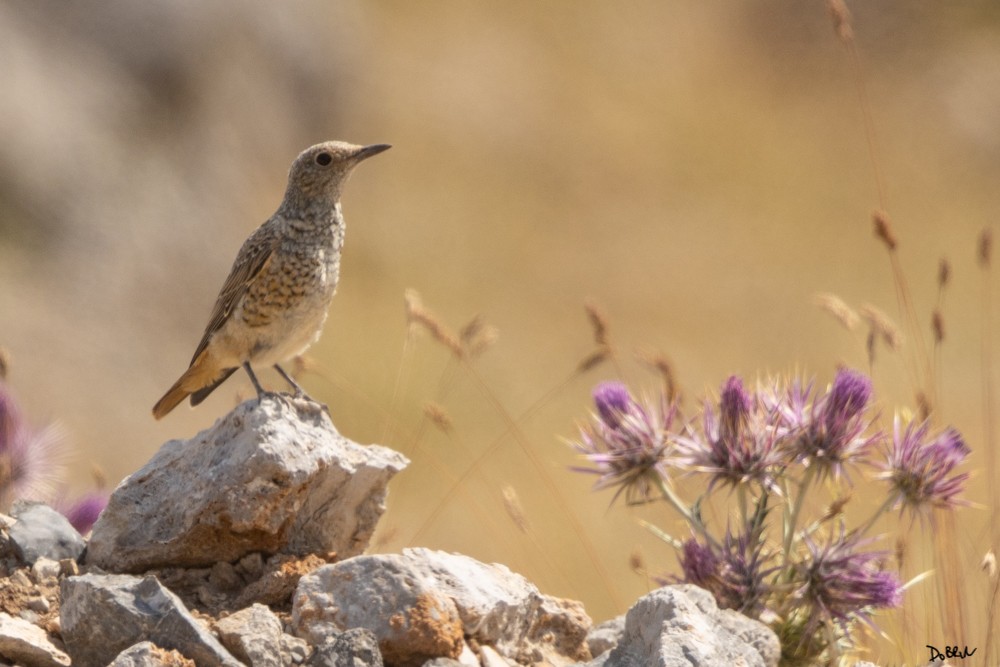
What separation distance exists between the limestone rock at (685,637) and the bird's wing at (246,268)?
2.14 meters

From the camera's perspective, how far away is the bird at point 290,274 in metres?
5.32

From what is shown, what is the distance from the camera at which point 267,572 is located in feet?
14.3

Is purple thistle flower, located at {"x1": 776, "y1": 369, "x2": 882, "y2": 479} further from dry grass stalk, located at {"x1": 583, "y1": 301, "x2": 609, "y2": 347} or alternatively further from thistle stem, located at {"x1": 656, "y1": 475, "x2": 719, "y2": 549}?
dry grass stalk, located at {"x1": 583, "y1": 301, "x2": 609, "y2": 347}

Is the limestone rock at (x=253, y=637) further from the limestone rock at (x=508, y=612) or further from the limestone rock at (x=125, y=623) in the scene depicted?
the limestone rock at (x=508, y=612)

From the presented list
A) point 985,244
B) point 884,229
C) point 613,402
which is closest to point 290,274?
point 613,402

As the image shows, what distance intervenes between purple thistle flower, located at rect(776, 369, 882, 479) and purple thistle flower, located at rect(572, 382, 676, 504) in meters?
0.45

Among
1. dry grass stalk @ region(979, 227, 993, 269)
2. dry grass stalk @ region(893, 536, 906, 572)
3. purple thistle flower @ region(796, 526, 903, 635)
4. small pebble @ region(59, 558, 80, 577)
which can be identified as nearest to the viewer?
small pebble @ region(59, 558, 80, 577)

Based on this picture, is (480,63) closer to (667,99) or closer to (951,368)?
(667,99)

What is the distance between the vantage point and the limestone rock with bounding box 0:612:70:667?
371cm

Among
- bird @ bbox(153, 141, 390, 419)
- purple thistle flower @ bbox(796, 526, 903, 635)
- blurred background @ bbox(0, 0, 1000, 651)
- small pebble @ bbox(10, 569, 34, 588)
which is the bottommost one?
small pebble @ bbox(10, 569, 34, 588)

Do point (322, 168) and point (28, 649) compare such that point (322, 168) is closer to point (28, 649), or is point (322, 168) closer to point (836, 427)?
point (836, 427)

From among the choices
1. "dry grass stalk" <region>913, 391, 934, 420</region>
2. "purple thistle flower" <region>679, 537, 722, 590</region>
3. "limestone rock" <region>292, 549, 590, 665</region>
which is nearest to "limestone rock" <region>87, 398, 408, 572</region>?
"limestone rock" <region>292, 549, 590, 665</region>

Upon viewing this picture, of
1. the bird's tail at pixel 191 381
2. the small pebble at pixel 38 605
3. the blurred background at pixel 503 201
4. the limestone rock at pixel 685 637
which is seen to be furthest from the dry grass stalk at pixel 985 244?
the blurred background at pixel 503 201

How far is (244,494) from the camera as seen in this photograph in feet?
13.9
